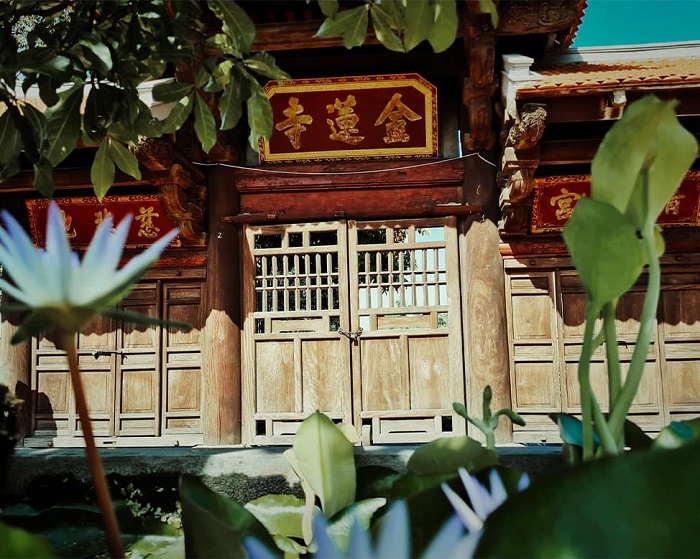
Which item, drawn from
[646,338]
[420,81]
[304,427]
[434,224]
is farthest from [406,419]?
[646,338]

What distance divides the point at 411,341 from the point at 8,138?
13.2 feet

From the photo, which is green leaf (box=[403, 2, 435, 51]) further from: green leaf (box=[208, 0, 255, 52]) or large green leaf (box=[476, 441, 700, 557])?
large green leaf (box=[476, 441, 700, 557])

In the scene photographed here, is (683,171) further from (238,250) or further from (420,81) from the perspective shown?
(238,250)

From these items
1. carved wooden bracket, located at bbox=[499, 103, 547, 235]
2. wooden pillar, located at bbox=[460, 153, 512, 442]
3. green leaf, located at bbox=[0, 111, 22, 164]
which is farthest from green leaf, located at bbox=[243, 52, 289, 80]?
wooden pillar, located at bbox=[460, 153, 512, 442]

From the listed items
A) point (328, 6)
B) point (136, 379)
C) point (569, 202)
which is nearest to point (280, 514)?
point (328, 6)

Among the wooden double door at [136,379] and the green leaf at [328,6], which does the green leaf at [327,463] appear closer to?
the green leaf at [328,6]

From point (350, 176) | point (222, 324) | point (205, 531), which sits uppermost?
point (350, 176)

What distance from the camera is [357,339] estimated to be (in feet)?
16.4

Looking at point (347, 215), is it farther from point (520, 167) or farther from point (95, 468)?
point (95, 468)

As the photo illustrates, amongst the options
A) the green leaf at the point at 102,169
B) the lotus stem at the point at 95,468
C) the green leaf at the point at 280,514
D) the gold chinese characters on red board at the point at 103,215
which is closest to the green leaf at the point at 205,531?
the lotus stem at the point at 95,468

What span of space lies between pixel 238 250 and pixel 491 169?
7.44ft

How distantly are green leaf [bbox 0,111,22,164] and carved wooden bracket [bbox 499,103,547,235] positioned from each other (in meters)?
3.12

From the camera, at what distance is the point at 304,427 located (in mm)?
818

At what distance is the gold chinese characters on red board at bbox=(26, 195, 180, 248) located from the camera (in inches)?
197
